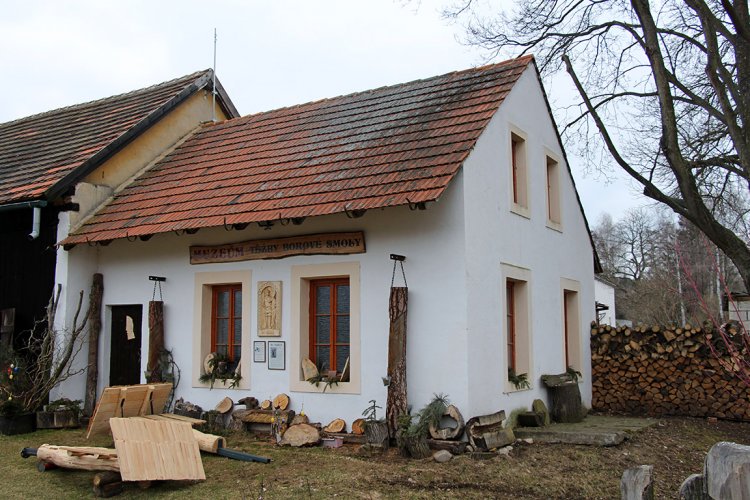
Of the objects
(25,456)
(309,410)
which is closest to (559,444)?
(309,410)

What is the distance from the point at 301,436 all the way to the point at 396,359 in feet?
5.62

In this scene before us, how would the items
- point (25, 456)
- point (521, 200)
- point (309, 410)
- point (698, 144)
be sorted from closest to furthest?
point (25, 456) → point (309, 410) → point (521, 200) → point (698, 144)

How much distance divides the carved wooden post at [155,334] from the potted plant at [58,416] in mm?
1297

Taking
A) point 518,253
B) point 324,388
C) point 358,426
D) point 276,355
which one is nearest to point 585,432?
point 518,253

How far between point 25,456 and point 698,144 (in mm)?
12428

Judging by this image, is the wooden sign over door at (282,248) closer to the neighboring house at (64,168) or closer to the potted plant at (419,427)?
the potted plant at (419,427)

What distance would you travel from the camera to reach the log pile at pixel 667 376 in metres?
12.0

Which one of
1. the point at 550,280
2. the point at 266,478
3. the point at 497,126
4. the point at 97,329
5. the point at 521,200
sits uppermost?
the point at 497,126

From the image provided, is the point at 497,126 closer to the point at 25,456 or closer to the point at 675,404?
the point at 675,404

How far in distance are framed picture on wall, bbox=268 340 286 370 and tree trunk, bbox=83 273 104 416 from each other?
3520 millimetres

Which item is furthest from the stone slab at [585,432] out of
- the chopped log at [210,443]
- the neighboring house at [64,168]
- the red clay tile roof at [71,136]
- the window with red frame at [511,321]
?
the red clay tile roof at [71,136]

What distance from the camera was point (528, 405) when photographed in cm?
1069

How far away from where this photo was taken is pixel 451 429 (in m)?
8.80

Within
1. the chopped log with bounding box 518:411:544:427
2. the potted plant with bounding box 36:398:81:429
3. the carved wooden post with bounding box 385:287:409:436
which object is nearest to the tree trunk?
the potted plant with bounding box 36:398:81:429
